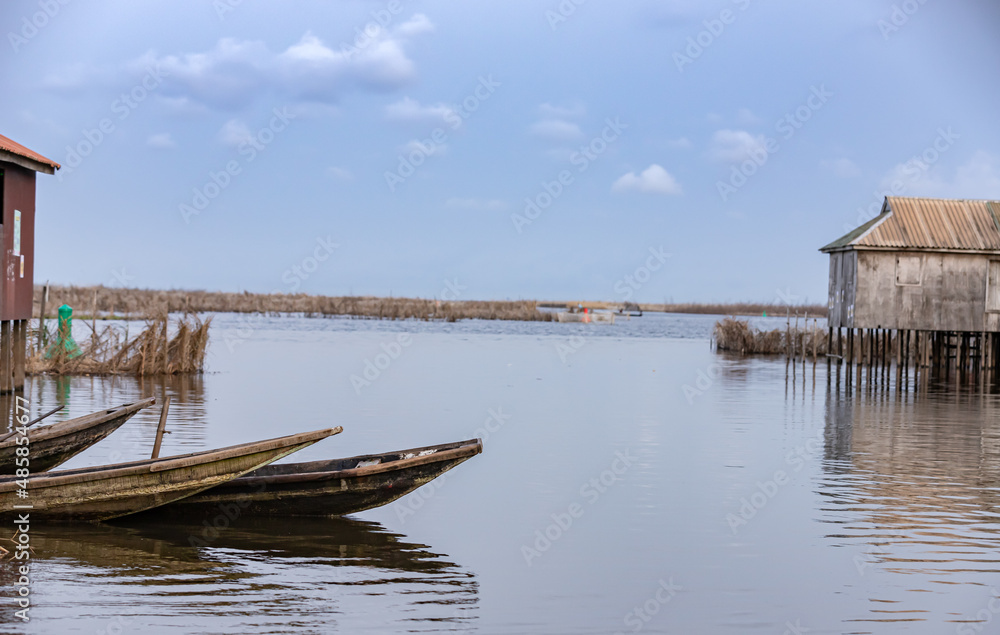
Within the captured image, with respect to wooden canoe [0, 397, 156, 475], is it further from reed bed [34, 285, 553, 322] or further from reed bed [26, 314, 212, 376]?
reed bed [34, 285, 553, 322]

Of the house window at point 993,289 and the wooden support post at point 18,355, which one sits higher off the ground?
the house window at point 993,289

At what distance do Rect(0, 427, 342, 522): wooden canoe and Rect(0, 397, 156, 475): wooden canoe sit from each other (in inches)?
62.3

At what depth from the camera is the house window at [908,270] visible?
3506 cm

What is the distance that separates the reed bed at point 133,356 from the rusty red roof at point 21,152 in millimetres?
6712

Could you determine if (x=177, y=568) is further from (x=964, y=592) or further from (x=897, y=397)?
(x=897, y=397)

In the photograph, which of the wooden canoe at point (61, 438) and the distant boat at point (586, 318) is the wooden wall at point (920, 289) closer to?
the wooden canoe at point (61, 438)

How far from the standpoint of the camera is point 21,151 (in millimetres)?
17859

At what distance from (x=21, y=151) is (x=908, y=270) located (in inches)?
1108

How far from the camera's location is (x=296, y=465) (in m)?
10.8

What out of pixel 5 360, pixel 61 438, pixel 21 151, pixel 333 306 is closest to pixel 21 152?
pixel 21 151

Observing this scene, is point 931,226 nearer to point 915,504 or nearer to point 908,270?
point 908,270

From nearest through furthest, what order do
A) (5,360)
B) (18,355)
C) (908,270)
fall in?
(5,360)
(18,355)
(908,270)

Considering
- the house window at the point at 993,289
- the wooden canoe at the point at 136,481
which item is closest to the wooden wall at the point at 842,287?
the house window at the point at 993,289

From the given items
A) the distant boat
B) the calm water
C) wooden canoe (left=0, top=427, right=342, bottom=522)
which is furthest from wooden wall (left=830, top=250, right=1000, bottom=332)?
the distant boat
